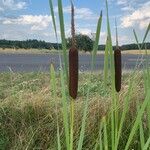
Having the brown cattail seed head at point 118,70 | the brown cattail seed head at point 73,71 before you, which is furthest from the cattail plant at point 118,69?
the brown cattail seed head at point 73,71

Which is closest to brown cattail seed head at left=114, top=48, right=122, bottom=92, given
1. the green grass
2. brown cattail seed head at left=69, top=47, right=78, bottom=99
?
brown cattail seed head at left=69, top=47, right=78, bottom=99

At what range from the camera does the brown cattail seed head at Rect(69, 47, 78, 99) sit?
4.69 feet

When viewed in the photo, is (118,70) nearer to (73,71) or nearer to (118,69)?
(118,69)

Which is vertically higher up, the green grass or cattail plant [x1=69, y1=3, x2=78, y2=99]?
cattail plant [x1=69, y1=3, x2=78, y2=99]

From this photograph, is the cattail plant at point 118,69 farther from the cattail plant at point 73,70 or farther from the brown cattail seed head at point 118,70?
the cattail plant at point 73,70

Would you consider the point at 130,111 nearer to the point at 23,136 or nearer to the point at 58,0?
the point at 23,136

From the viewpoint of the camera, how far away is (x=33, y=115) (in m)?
5.22

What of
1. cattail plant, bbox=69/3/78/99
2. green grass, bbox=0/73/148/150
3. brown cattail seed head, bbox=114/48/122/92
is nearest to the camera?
cattail plant, bbox=69/3/78/99

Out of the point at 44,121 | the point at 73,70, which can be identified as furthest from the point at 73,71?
the point at 44,121

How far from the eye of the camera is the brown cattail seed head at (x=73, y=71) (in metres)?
1.43

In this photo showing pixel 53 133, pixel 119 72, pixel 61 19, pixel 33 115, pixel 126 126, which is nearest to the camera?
pixel 61 19

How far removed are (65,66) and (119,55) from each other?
11.5 inches

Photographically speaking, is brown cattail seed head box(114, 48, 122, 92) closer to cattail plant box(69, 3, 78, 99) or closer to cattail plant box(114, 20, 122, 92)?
cattail plant box(114, 20, 122, 92)

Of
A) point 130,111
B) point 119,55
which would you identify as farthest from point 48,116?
point 119,55
